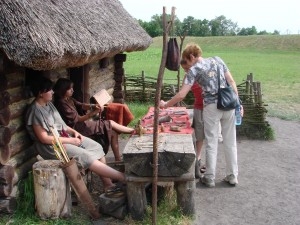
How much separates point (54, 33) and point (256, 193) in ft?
11.2

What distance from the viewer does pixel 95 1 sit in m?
7.63

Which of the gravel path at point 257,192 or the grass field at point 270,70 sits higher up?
the grass field at point 270,70

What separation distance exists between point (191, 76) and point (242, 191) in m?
1.75

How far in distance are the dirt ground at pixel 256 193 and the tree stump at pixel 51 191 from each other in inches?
21.9

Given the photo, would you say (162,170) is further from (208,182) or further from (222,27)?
(222,27)

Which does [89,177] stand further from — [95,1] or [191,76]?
[95,1]

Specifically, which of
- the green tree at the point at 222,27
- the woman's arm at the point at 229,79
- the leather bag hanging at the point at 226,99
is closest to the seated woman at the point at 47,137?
the leather bag hanging at the point at 226,99

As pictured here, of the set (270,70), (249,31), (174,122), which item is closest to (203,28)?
(249,31)

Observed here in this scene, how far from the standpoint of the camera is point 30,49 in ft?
13.3

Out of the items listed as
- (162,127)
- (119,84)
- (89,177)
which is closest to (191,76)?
(162,127)

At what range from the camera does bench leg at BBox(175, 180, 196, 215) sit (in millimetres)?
4855

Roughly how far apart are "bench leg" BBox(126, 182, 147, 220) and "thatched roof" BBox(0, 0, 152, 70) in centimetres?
157

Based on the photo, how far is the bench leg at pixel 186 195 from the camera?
486 centimetres

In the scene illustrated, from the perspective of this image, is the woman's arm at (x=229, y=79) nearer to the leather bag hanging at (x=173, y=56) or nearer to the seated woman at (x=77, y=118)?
the seated woman at (x=77, y=118)
